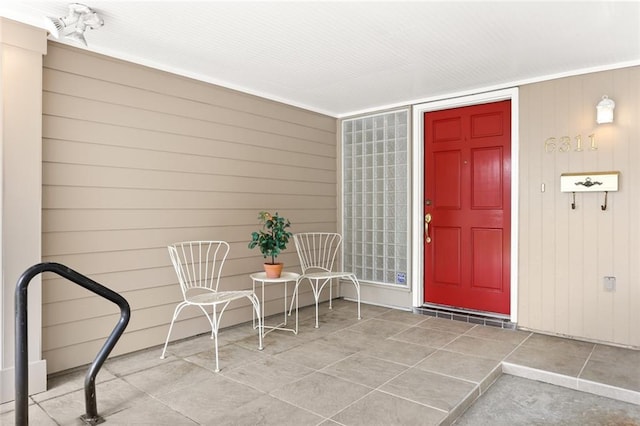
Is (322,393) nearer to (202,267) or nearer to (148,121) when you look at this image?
(202,267)

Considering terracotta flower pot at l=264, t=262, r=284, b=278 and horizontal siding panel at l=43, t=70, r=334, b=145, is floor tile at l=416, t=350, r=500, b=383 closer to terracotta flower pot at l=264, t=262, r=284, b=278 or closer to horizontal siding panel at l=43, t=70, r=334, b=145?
terracotta flower pot at l=264, t=262, r=284, b=278

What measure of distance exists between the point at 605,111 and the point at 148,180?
366 centimetres

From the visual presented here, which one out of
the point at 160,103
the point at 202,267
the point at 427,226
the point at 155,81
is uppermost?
the point at 155,81

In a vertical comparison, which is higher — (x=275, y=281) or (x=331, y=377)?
(x=275, y=281)

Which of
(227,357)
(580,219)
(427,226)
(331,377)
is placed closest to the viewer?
(331,377)

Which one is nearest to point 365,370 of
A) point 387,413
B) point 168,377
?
point 387,413

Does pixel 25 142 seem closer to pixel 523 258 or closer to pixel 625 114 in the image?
pixel 523 258

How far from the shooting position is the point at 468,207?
4.20 m

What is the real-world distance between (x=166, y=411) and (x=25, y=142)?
71.9 inches

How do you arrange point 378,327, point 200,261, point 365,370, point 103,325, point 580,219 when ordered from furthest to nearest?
point 378,327
point 200,261
point 580,219
point 103,325
point 365,370

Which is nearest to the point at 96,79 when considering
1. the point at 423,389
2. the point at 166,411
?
the point at 166,411

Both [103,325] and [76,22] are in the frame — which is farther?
[103,325]

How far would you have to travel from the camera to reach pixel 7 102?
246 cm

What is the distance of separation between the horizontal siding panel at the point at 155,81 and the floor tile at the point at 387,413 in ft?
9.08
